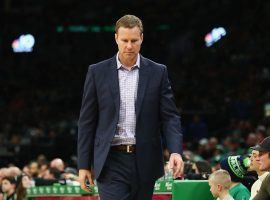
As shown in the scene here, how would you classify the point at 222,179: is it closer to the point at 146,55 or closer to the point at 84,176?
the point at 84,176

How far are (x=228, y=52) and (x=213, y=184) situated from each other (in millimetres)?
21150

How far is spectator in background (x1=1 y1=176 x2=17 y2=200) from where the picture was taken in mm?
12570

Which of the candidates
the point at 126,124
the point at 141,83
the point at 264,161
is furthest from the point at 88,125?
the point at 264,161

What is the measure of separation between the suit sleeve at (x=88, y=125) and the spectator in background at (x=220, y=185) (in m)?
2.24

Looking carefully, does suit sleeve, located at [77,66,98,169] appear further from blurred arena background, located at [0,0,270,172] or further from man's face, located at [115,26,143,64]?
blurred arena background, located at [0,0,270,172]

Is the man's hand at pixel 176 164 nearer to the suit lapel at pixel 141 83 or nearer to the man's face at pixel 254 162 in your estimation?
the suit lapel at pixel 141 83

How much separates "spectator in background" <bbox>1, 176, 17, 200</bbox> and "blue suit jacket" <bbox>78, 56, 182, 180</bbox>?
6.32m

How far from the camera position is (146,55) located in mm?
31766

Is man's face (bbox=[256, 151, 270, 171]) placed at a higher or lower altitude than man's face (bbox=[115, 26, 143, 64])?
lower

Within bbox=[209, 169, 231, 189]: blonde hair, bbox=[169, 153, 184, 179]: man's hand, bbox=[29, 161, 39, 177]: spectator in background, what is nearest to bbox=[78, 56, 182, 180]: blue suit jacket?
bbox=[169, 153, 184, 179]: man's hand

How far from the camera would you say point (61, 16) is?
3497cm

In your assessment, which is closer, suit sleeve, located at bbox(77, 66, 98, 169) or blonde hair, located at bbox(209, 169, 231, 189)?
suit sleeve, located at bbox(77, 66, 98, 169)

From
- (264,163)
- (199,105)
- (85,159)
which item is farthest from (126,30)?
(199,105)

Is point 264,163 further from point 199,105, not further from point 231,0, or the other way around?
point 231,0
